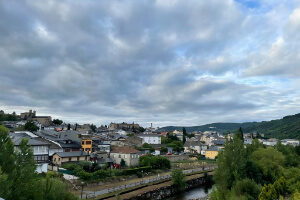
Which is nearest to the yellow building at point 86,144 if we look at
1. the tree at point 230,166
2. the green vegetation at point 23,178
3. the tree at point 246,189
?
the tree at point 230,166

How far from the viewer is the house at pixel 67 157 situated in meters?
40.4

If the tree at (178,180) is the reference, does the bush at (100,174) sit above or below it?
above

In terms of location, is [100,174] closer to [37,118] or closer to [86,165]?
[86,165]

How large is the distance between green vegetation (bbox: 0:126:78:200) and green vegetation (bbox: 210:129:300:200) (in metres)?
15.7

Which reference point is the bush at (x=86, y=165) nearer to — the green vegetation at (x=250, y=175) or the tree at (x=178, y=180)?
the tree at (x=178, y=180)

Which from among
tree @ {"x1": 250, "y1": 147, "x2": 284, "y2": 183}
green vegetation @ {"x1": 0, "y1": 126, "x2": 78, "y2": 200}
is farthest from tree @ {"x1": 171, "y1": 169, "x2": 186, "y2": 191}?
green vegetation @ {"x1": 0, "y1": 126, "x2": 78, "y2": 200}

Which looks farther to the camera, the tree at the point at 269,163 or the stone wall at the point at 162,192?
the tree at the point at 269,163

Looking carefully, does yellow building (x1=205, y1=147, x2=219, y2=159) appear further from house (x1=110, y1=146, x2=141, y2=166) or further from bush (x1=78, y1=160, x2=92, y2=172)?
Result: bush (x1=78, y1=160, x2=92, y2=172)

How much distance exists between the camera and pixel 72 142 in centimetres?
5050

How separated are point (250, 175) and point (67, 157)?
95.8ft

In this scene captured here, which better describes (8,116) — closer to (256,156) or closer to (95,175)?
(95,175)

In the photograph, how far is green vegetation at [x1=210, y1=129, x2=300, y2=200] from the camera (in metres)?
24.5

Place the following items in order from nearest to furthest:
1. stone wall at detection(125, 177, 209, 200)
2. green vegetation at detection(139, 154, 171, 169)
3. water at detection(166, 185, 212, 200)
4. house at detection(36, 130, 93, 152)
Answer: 1. stone wall at detection(125, 177, 209, 200)
2. water at detection(166, 185, 212, 200)
3. house at detection(36, 130, 93, 152)
4. green vegetation at detection(139, 154, 171, 169)

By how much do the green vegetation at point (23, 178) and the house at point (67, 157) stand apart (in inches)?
1033
